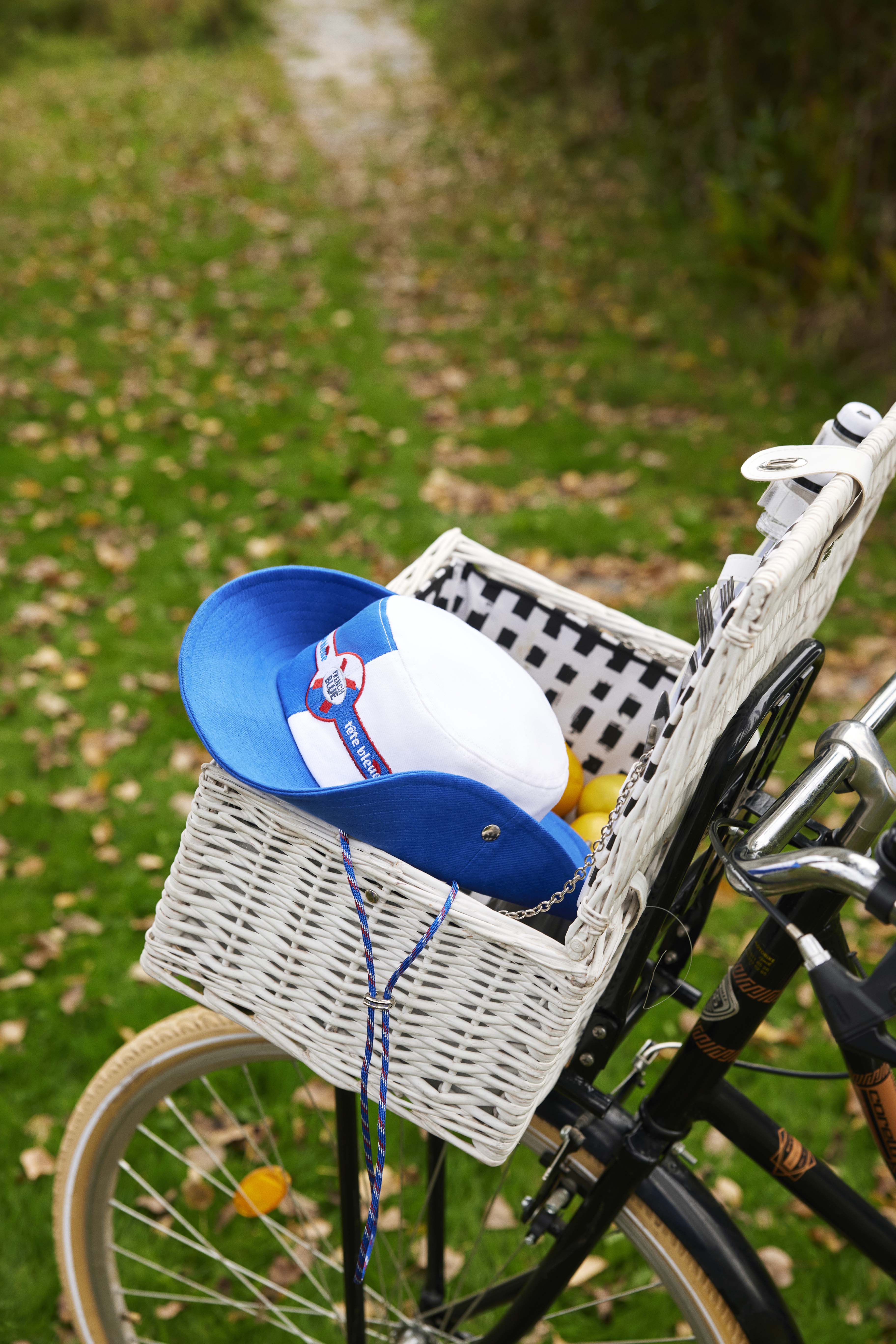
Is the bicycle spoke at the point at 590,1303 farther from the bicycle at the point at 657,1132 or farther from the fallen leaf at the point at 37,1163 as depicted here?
the fallen leaf at the point at 37,1163

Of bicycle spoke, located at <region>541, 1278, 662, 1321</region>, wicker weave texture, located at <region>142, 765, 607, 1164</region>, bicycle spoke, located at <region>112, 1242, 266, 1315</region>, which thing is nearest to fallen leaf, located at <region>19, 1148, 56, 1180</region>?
bicycle spoke, located at <region>112, 1242, 266, 1315</region>

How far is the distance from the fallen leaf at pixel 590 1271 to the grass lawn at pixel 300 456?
0.38 m

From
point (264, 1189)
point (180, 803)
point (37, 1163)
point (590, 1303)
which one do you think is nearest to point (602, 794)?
point (590, 1303)

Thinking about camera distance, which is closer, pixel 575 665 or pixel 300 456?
pixel 575 665

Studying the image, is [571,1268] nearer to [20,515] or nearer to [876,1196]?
[876,1196]

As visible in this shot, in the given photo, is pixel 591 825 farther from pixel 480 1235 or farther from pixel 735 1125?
pixel 480 1235

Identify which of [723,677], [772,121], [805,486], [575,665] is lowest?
[575,665]

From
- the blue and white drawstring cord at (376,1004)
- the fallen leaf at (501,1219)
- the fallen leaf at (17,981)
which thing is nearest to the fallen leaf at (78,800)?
the fallen leaf at (17,981)

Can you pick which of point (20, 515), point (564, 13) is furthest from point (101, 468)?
point (564, 13)

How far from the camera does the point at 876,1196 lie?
2.39 m

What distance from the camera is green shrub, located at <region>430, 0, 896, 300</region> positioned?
5570 millimetres

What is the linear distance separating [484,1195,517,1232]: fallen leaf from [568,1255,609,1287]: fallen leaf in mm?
175

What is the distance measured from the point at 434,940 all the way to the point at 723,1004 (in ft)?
1.23

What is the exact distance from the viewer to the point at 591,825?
1.44 m
